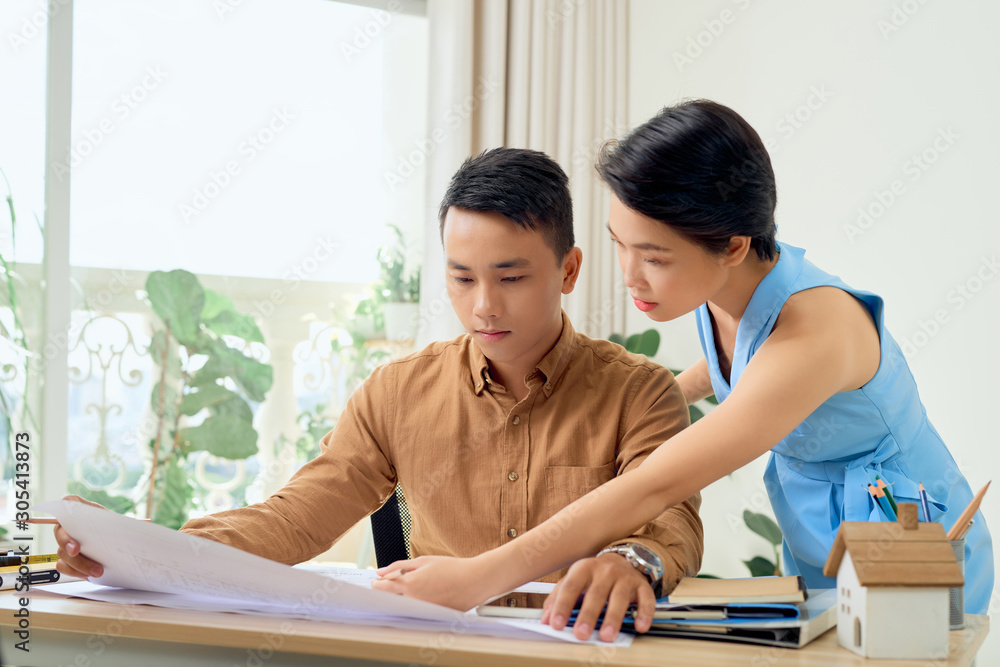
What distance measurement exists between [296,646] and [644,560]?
1.23 ft

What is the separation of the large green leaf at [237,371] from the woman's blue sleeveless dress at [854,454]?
2288 mm

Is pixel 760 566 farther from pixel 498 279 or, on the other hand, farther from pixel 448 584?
pixel 448 584

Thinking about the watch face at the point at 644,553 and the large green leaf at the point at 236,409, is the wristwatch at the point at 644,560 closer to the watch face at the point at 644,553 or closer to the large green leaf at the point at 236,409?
the watch face at the point at 644,553

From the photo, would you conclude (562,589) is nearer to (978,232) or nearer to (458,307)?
(458,307)

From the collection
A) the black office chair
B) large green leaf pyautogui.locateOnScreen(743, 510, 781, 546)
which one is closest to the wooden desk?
the black office chair

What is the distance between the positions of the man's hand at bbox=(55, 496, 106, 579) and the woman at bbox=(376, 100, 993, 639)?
0.37 m

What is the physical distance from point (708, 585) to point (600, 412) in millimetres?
452

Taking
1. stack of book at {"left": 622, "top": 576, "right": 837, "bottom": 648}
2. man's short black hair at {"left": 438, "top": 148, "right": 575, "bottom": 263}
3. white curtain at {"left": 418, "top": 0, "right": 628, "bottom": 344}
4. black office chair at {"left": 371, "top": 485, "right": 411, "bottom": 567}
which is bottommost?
black office chair at {"left": 371, "top": 485, "right": 411, "bottom": 567}

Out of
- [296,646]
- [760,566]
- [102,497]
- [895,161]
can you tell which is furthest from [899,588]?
[102,497]

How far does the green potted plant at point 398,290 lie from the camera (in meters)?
3.12

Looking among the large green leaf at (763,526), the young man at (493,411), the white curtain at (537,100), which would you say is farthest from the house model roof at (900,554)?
the white curtain at (537,100)

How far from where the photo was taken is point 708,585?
34.4 inches

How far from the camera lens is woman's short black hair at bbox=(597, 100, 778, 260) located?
3.18ft

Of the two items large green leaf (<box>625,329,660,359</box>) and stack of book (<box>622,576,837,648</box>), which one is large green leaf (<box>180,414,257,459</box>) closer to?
large green leaf (<box>625,329,660,359</box>)
